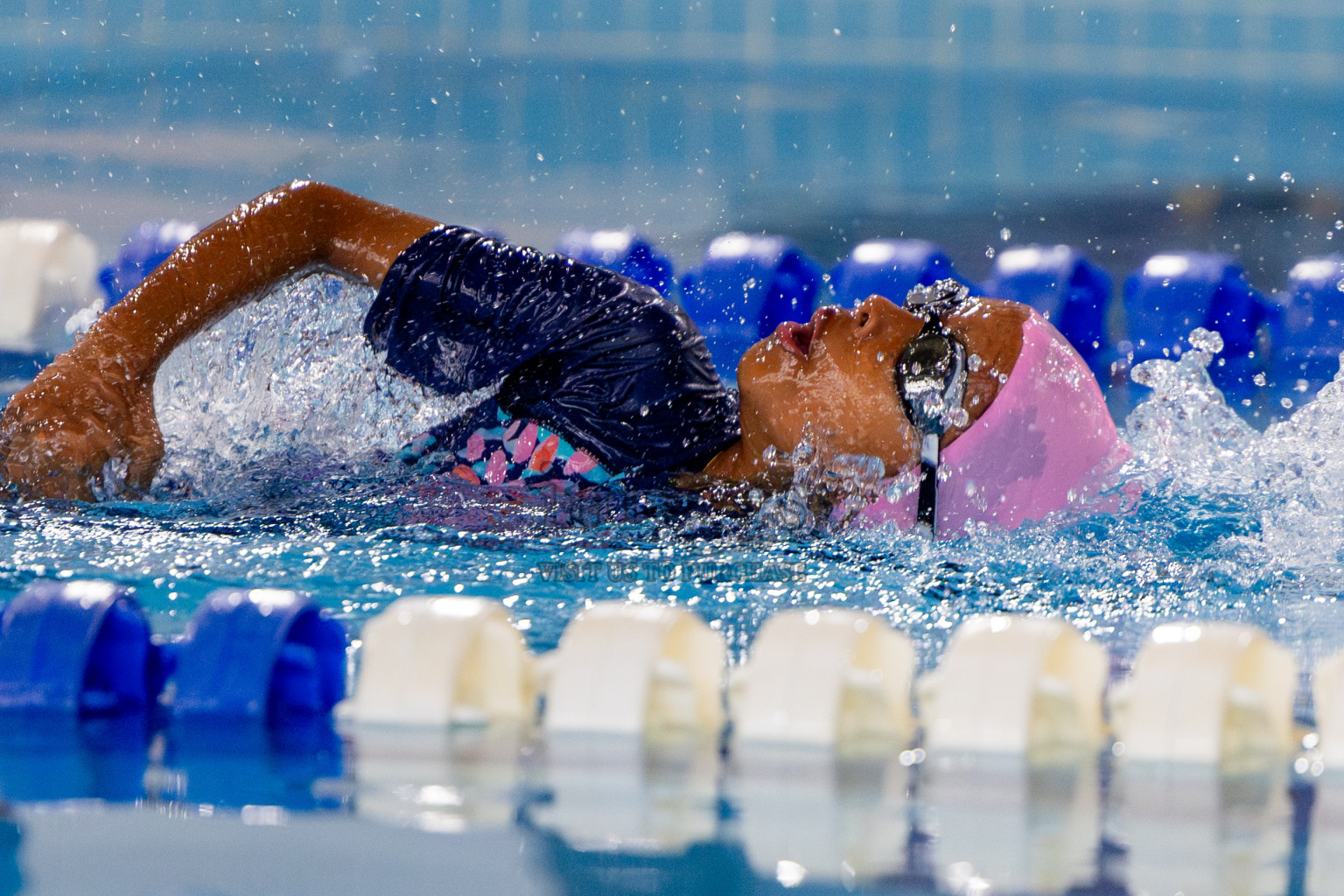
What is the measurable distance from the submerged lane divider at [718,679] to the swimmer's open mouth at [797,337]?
0.67 metres

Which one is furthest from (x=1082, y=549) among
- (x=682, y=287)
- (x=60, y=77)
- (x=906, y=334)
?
(x=60, y=77)

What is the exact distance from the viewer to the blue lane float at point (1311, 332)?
319 cm

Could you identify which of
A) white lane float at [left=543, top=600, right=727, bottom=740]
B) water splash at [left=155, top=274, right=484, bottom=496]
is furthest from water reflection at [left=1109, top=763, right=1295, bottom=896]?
water splash at [left=155, top=274, right=484, bottom=496]

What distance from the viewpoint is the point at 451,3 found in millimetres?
5137

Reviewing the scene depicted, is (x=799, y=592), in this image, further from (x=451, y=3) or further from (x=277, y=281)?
(x=451, y=3)

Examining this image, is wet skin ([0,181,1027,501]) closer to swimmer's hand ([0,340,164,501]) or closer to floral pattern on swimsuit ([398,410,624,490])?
swimmer's hand ([0,340,164,501])

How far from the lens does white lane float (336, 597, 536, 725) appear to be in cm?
105

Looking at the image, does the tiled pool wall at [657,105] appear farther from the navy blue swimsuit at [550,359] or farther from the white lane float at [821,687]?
the white lane float at [821,687]

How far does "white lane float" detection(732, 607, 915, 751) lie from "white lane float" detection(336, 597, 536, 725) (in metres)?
0.17

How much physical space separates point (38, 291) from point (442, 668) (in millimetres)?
2801

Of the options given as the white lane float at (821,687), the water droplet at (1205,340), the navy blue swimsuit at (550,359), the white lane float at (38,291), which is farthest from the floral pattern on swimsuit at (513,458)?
the white lane float at (38,291)

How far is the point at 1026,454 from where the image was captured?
67.1 inches

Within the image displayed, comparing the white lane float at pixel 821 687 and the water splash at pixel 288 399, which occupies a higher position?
the water splash at pixel 288 399

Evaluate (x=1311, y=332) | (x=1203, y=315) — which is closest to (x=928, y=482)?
(x=1203, y=315)
